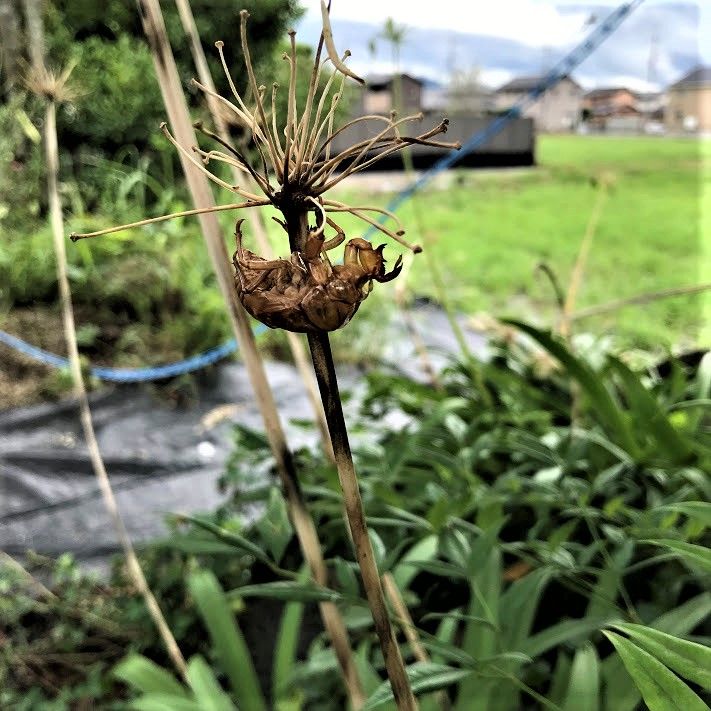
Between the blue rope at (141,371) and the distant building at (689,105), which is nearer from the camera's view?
the blue rope at (141,371)

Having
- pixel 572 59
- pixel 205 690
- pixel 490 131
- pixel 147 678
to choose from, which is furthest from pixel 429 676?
pixel 490 131

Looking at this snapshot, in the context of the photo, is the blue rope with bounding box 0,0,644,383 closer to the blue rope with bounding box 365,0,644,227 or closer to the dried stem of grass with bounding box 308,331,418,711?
the blue rope with bounding box 365,0,644,227

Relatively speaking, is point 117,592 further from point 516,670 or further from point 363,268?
point 363,268

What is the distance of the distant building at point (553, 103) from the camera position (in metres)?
3.01

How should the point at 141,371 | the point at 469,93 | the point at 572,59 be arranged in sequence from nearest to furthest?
1. the point at 572,59
2. the point at 141,371
3. the point at 469,93

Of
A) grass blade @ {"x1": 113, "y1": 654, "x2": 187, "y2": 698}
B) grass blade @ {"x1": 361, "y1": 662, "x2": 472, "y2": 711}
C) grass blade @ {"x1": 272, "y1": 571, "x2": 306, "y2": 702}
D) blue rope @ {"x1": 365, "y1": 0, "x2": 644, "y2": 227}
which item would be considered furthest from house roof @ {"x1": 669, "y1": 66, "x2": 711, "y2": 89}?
grass blade @ {"x1": 361, "y1": 662, "x2": 472, "y2": 711}

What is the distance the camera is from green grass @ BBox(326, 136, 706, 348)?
2801 millimetres

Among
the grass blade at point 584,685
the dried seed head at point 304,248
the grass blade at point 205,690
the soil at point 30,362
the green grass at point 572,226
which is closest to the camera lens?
the dried seed head at point 304,248

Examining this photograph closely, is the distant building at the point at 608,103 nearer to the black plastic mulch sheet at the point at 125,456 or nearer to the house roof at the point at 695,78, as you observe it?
the house roof at the point at 695,78

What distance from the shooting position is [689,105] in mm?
3086

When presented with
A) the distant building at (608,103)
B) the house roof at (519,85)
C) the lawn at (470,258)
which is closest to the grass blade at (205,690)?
the lawn at (470,258)

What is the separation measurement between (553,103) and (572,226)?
548 mm

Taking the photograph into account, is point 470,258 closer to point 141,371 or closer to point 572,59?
point 141,371

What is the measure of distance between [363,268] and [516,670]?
A: 1.38ft
